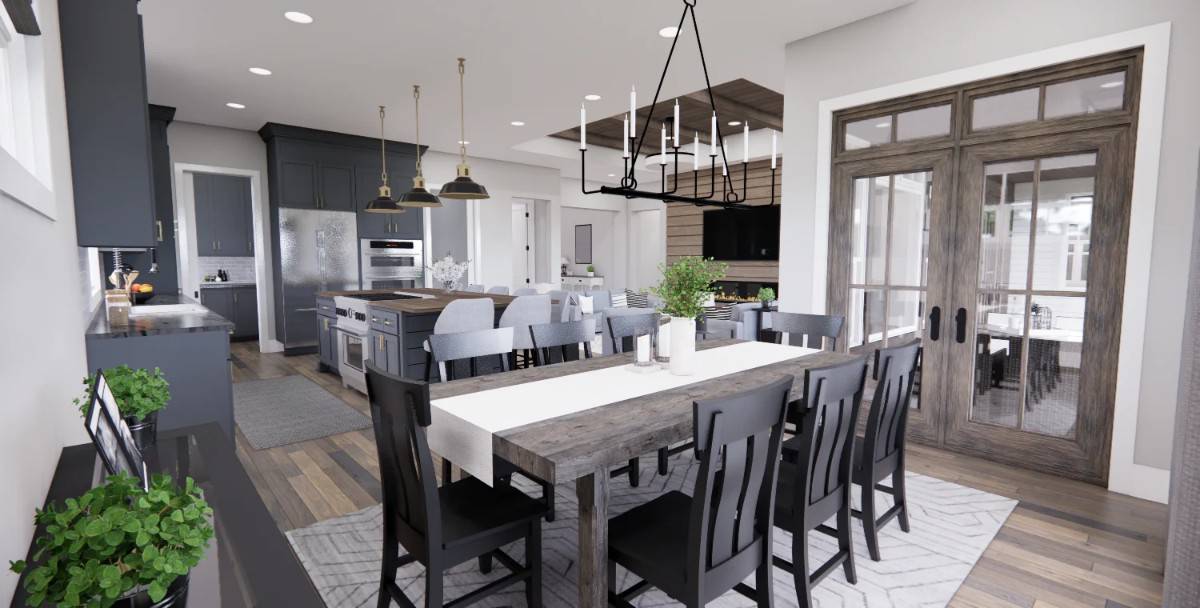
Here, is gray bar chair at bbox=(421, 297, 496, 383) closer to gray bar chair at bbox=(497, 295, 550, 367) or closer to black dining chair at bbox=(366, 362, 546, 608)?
gray bar chair at bbox=(497, 295, 550, 367)

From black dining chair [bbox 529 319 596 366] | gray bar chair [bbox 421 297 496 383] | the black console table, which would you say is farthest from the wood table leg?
gray bar chair [bbox 421 297 496 383]

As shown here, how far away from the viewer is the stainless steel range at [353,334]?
474 cm

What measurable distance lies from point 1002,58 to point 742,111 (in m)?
3.53

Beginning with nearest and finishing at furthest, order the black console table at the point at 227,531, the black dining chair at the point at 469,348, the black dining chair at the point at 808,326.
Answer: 1. the black console table at the point at 227,531
2. the black dining chair at the point at 469,348
3. the black dining chair at the point at 808,326

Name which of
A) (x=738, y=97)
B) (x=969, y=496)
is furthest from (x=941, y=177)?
(x=738, y=97)

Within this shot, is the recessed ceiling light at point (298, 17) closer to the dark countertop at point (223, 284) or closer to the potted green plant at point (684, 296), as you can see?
the potted green plant at point (684, 296)

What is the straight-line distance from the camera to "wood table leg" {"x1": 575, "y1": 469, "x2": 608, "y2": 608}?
148 centimetres

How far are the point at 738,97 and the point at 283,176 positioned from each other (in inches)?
208

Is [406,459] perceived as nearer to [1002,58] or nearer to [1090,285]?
[1090,285]

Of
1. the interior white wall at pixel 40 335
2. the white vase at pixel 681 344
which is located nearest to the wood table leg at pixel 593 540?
the white vase at pixel 681 344

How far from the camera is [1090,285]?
2.96 meters

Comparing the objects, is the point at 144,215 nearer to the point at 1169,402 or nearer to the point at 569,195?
the point at 1169,402

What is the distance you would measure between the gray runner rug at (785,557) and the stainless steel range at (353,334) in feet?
7.65

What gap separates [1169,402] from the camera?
2727 millimetres
